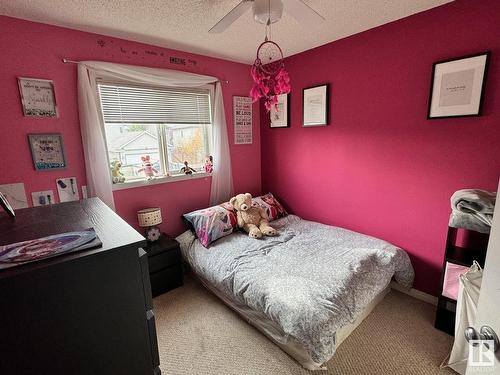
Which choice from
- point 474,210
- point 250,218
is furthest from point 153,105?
point 474,210

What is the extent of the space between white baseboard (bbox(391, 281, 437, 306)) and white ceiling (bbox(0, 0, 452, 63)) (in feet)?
7.54

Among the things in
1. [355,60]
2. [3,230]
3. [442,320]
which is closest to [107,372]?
[3,230]

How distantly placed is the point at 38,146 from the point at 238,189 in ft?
6.63

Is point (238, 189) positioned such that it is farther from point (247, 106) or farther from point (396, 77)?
point (396, 77)

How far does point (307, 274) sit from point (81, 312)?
1.51 metres

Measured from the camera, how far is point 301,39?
2334 millimetres

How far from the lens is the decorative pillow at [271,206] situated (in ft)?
9.41

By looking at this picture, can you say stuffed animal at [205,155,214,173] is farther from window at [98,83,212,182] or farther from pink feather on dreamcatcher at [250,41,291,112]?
pink feather on dreamcatcher at [250,41,291,112]

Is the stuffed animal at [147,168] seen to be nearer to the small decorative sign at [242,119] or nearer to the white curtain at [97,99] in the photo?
the white curtain at [97,99]

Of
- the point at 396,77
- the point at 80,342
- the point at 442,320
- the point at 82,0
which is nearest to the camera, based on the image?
the point at 80,342

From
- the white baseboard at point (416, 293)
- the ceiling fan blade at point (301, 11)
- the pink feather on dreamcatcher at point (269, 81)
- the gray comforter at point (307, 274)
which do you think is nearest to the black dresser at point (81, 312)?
the gray comforter at point (307, 274)

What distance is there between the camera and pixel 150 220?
2361 millimetres

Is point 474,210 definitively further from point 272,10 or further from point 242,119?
point 242,119

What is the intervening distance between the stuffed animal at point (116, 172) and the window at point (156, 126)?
42 millimetres
